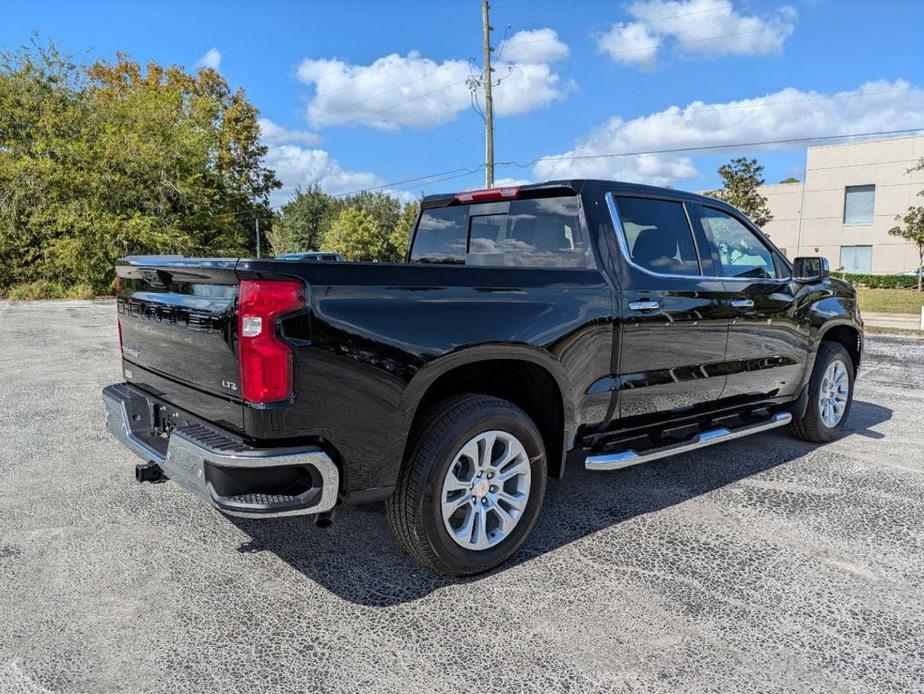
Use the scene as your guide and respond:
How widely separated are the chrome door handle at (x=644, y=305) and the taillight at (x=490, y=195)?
100 cm

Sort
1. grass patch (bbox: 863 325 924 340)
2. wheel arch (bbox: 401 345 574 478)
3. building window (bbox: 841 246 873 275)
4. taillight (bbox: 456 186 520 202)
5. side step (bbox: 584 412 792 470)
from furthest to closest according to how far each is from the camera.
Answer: building window (bbox: 841 246 873 275) → grass patch (bbox: 863 325 924 340) → taillight (bbox: 456 186 520 202) → side step (bbox: 584 412 792 470) → wheel arch (bbox: 401 345 574 478)

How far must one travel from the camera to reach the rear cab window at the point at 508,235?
12.6 ft

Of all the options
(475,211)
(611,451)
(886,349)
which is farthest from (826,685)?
(886,349)

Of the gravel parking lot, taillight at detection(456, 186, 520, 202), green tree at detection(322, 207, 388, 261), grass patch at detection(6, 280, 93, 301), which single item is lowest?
the gravel parking lot

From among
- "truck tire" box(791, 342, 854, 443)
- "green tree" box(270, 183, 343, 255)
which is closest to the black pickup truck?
"truck tire" box(791, 342, 854, 443)

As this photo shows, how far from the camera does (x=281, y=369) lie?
99.8 inches

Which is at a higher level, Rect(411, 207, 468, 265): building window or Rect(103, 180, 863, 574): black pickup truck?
Rect(411, 207, 468, 265): building window

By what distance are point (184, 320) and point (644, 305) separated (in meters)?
2.40

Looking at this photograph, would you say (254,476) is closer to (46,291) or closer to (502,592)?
(502,592)

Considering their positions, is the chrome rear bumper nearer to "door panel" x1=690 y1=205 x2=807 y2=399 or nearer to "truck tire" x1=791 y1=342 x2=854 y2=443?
"door panel" x1=690 y1=205 x2=807 y2=399

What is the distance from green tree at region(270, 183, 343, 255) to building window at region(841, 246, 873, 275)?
52.1m

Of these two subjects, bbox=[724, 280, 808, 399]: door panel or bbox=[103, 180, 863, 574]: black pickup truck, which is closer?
bbox=[103, 180, 863, 574]: black pickup truck

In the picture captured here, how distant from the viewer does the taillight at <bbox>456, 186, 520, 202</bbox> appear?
4125 millimetres

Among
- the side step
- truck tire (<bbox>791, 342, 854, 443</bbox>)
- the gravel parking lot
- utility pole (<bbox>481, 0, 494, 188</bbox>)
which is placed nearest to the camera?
the gravel parking lot
